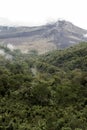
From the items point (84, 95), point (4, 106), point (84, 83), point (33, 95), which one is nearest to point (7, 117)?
point (4, 106)

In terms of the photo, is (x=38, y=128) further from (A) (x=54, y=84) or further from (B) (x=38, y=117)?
(A) (x=54, y=84)

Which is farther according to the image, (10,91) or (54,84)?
(54,84)

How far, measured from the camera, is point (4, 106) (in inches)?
2322

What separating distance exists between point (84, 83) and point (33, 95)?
15.6m

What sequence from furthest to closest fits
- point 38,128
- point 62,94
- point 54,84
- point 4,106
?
point 54,84, point 62,94, point 4,106, point 38,128

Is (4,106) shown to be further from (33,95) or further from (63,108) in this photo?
(63,108)

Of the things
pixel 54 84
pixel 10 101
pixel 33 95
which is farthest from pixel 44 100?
pixel 54 84

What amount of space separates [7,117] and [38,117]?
5123mm

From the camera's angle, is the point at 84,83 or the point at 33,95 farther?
the point at 84,83

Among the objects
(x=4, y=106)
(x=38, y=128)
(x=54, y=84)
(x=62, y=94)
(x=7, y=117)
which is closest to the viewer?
(x=38, y=128)

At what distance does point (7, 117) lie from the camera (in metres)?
54.2

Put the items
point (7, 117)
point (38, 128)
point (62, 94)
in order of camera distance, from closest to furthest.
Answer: point (38, 128)
point (7, 117)
point (62, 94)

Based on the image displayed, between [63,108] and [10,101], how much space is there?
9.95 meters

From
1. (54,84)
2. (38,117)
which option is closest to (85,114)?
(38,117)
